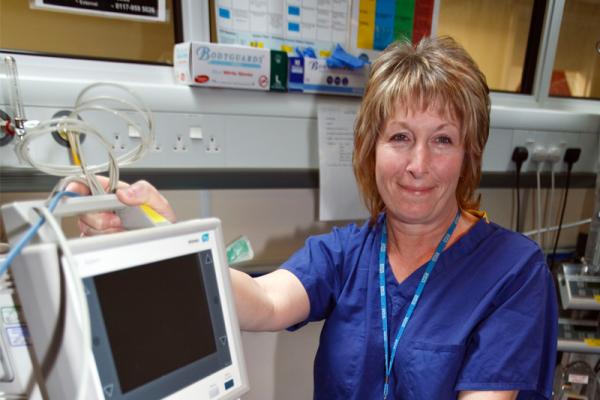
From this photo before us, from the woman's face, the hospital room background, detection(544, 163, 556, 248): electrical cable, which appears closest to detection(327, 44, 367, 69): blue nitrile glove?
the hospital room background

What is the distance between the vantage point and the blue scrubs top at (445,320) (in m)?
Result: 0.75

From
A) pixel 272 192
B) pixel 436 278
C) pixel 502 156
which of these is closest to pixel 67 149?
pixel 272 192

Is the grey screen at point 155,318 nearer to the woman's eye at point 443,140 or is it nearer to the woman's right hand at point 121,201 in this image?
the woman's right hand at point 121,201

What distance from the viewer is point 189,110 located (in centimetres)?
109

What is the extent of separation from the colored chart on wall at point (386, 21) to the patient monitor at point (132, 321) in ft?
3.46

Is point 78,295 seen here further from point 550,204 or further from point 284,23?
point 550,204

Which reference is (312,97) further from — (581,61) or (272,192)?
(581,61)

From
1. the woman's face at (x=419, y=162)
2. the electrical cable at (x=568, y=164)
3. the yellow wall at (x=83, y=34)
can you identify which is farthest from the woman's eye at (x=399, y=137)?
the electrical cable at (x=568, y=164)

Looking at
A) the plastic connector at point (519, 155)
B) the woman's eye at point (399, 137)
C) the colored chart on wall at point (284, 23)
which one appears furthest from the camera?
the plastic connector at point (519, 155)

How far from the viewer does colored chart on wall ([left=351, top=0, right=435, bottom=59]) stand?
1.29 m

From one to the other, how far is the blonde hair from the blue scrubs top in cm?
21

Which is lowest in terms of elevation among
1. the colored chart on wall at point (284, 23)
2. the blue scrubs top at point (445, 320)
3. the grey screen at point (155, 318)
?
the blue scrubs top at point (445, 320)

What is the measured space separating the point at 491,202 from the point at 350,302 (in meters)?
1.05

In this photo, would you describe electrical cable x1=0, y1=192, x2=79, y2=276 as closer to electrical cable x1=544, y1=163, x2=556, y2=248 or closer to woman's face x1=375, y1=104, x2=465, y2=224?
woman's face x1=375, y1=104, x2=465, y2=224
